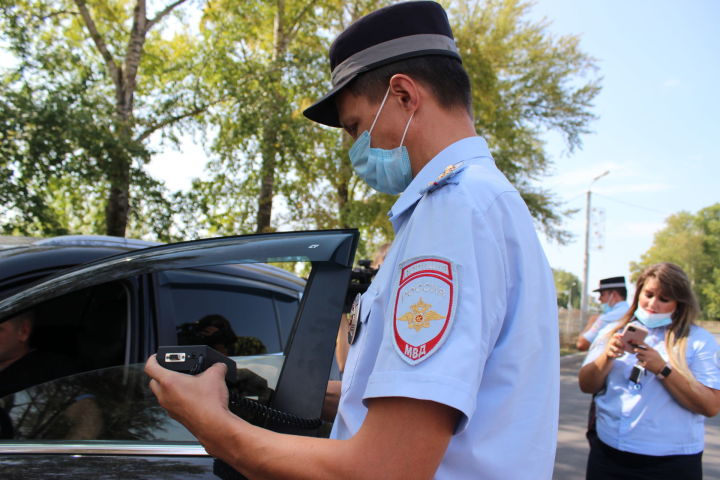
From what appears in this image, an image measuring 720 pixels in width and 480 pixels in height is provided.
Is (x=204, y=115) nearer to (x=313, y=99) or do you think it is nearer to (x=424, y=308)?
(x=313, y=99)

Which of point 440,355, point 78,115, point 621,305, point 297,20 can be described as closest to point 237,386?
point 440,355

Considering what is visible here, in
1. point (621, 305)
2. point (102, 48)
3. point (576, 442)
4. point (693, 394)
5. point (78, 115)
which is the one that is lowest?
point (576, 442)

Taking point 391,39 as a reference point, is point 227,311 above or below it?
below

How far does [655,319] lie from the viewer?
295 cm

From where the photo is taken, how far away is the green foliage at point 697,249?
236 feet

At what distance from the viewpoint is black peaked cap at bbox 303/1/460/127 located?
1151 mm

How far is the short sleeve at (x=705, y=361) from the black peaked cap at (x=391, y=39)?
2.34 m

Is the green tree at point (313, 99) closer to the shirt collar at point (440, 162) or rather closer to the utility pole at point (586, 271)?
the utility pole at point (586, 271)

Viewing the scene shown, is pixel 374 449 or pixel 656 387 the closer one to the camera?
pixel 374 449

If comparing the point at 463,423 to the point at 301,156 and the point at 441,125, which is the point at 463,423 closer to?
the point at 441,125

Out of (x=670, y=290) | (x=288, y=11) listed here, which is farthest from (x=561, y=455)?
(x=288, y=11)

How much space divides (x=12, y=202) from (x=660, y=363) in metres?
8.75

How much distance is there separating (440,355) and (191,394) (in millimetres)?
431

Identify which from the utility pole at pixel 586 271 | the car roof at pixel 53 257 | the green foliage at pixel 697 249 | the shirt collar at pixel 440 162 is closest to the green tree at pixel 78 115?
the car roof at pixel 53 257
